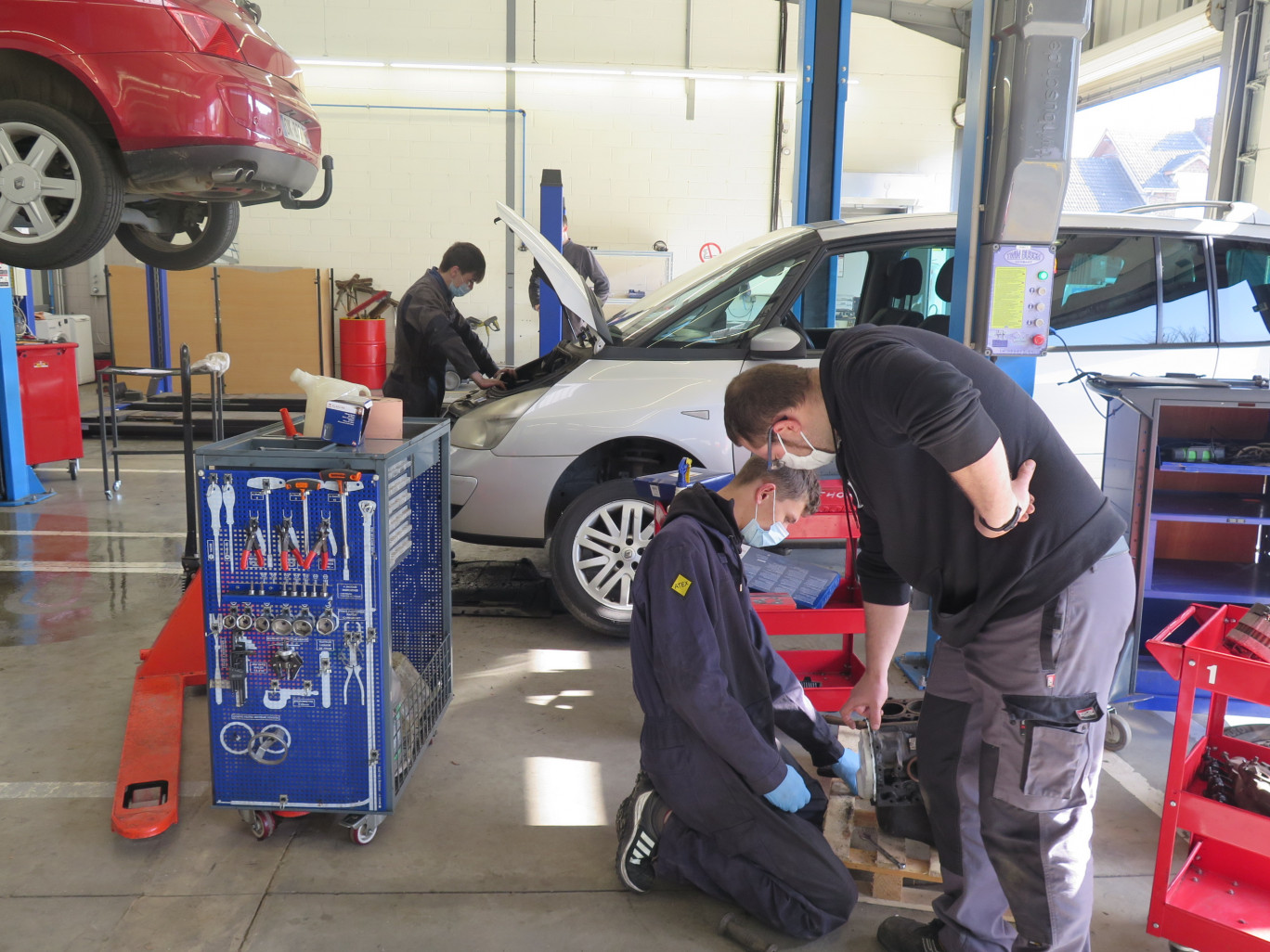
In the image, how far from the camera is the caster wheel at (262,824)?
2646 millimetres

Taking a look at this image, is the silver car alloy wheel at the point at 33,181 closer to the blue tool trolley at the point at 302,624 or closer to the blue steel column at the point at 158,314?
the blue tool trolley at the point at 302,624

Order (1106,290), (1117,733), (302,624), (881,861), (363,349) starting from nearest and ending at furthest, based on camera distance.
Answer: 1. (881,861)
2. (302,624)
3. (1117,733)
4. (1106,290)
5. (363,349)

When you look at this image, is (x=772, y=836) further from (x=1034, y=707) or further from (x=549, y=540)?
(x=549, y=540)

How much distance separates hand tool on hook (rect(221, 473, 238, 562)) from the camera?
7.91 ft

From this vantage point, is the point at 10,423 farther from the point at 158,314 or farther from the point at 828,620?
the point at 828,620

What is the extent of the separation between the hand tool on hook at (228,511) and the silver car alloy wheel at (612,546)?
5.99ft

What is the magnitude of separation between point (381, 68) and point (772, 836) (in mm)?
12190

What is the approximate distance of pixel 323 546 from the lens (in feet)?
8.00

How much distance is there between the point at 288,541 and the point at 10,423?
17.5 feet

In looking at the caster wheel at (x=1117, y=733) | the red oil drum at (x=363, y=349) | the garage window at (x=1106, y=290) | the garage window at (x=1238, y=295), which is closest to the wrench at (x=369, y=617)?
the caster wheel at (x=1117, y=733)

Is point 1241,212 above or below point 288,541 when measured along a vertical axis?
above

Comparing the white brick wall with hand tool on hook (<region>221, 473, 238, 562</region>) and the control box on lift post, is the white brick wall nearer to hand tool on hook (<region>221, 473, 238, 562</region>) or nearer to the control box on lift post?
the control box on lift post

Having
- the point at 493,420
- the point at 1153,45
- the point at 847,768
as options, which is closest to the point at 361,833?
the point at 847,768

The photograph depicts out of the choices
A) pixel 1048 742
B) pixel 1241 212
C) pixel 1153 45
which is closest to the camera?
pixel 1048 742
